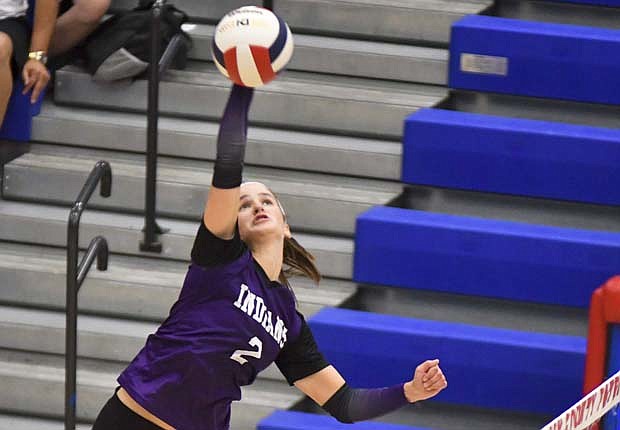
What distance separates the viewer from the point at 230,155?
341 centimetres

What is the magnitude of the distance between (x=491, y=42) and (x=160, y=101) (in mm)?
1305

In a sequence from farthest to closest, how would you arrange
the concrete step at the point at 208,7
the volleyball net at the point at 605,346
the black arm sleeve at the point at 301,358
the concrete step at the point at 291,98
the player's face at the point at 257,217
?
the concrete step at the point at 208,7 < the concrete step at the point at 291,98 < the volleyball net at the point at 605,346 < the black arm sleeve at the point at 301,358 < the player's face at the point at 257,217

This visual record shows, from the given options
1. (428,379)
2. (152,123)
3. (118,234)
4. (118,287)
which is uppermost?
(152,123)

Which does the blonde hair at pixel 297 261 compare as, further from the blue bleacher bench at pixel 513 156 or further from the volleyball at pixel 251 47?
the blue bleacher bench at pixel 513 156

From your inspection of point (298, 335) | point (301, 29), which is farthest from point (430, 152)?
point (298, 335)

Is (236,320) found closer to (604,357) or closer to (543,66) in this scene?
(604,357)

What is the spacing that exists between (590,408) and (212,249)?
1.24 meters

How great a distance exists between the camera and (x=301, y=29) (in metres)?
6.43

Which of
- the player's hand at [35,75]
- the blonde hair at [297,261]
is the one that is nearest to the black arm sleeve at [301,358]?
the blonde hair at [297,261]

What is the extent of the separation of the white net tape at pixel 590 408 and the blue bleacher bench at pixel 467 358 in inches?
22.3

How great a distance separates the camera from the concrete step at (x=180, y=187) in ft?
18.9

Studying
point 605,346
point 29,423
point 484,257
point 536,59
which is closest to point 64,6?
point 29,423

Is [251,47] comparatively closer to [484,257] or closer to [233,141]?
[233,141]

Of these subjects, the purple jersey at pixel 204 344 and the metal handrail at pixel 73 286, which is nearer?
the purple jersey at pixel 204 344
